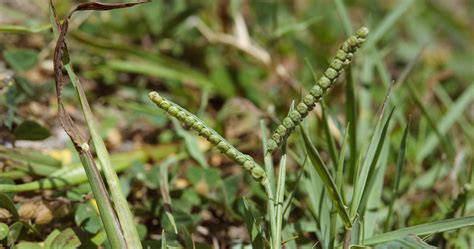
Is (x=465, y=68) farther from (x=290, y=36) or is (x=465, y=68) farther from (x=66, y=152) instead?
(x=66, y=152)

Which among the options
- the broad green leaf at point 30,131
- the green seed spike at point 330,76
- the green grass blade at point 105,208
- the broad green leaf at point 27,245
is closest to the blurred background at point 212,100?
the broad green leaf at point 30,131

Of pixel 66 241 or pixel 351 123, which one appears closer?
pixel 66 241

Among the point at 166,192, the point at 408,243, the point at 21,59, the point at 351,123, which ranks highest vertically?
the point at 21,59

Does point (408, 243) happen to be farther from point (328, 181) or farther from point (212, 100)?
point (212, 100)

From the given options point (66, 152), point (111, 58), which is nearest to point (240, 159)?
point (66, 152)

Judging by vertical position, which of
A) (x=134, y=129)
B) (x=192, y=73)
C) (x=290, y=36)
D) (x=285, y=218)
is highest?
(x=290, y=36)

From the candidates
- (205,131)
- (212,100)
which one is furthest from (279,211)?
(212,100)

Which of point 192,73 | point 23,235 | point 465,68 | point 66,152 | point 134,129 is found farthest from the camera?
point 465,68

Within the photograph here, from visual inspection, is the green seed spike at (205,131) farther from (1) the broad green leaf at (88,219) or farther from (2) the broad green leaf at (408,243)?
(1) the broad green leaf at (88,219)
